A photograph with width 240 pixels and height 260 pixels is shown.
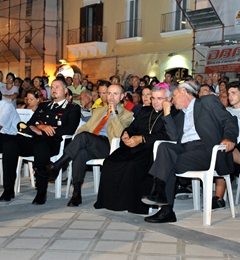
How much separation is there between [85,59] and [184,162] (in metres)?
16.7

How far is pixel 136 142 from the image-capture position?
5.84 m

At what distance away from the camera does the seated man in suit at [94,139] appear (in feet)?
19.7

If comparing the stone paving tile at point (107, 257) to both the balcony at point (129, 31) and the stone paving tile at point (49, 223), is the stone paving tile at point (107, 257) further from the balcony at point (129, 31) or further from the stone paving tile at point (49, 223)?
the balcony at point (129, 31)

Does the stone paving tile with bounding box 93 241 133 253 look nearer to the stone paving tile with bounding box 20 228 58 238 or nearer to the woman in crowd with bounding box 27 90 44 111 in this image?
the stone paving tile with bounding box 20 228 58 238

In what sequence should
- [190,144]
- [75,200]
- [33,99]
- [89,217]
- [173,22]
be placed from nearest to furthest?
1. [89,217]
2. [190,144]
3. [75,200]
4. [33,99]
5. [173,22]

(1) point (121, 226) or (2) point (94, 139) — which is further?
(2) point (94, 139)

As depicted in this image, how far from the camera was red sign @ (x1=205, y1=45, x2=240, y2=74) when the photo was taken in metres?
14.2

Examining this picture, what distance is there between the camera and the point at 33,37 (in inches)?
971

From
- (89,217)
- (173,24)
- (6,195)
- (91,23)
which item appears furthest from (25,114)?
(91,23)

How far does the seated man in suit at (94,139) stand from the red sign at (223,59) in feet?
27.3

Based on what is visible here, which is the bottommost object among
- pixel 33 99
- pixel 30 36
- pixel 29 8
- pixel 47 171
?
pixel 47 171

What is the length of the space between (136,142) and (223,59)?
9246mm

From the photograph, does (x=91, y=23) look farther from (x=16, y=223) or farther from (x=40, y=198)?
(x=16, y=223)

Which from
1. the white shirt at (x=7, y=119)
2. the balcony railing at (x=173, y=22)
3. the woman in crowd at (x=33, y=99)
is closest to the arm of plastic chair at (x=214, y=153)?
the white shirt at (x=7, y=119)
